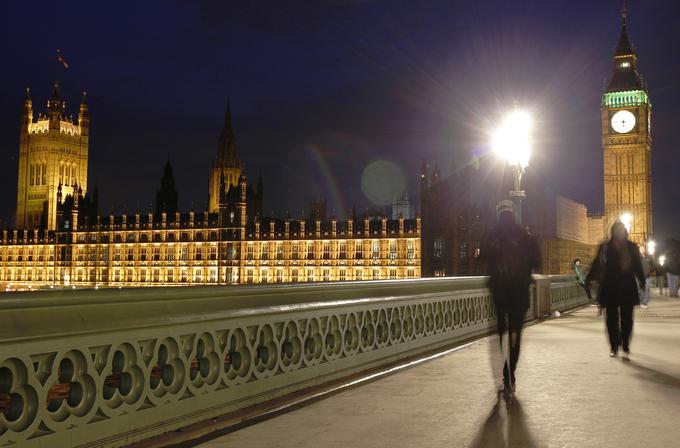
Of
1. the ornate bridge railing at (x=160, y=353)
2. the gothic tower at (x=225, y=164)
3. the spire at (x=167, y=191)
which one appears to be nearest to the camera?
the ornate bridge railing at (x=160, y=353)

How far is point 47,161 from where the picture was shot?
5221 inches

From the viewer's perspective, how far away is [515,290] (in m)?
7.37

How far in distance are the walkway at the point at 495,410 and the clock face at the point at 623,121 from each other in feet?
351

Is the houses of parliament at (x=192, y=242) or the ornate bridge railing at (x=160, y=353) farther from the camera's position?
the houses of parliament at (x=192, y=242)

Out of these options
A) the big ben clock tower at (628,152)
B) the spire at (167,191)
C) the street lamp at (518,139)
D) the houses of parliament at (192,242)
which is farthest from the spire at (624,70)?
the street lamp at (518,139)

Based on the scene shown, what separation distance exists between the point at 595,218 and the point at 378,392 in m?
99.9

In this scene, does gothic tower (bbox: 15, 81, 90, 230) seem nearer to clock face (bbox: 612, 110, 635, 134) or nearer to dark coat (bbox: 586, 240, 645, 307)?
clock face (bbox: 612, 110, 635, 134)

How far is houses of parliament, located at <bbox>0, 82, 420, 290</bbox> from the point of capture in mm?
89250

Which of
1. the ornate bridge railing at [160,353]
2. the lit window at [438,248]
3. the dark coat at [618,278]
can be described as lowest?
the ornate bridge railing at [160,353]

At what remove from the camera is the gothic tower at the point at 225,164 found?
4724 inches

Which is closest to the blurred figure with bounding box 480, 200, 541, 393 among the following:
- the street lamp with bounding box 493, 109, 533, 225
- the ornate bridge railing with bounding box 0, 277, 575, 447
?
the ornate bridge railing with bounding box 0, 277, 575, 447

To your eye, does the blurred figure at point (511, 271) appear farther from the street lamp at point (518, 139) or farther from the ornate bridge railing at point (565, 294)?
the ornate bridge railing at point (565, 294)

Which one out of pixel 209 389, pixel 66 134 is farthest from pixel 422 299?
pixel 66 134

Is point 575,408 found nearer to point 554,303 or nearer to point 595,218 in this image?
point 554,303
